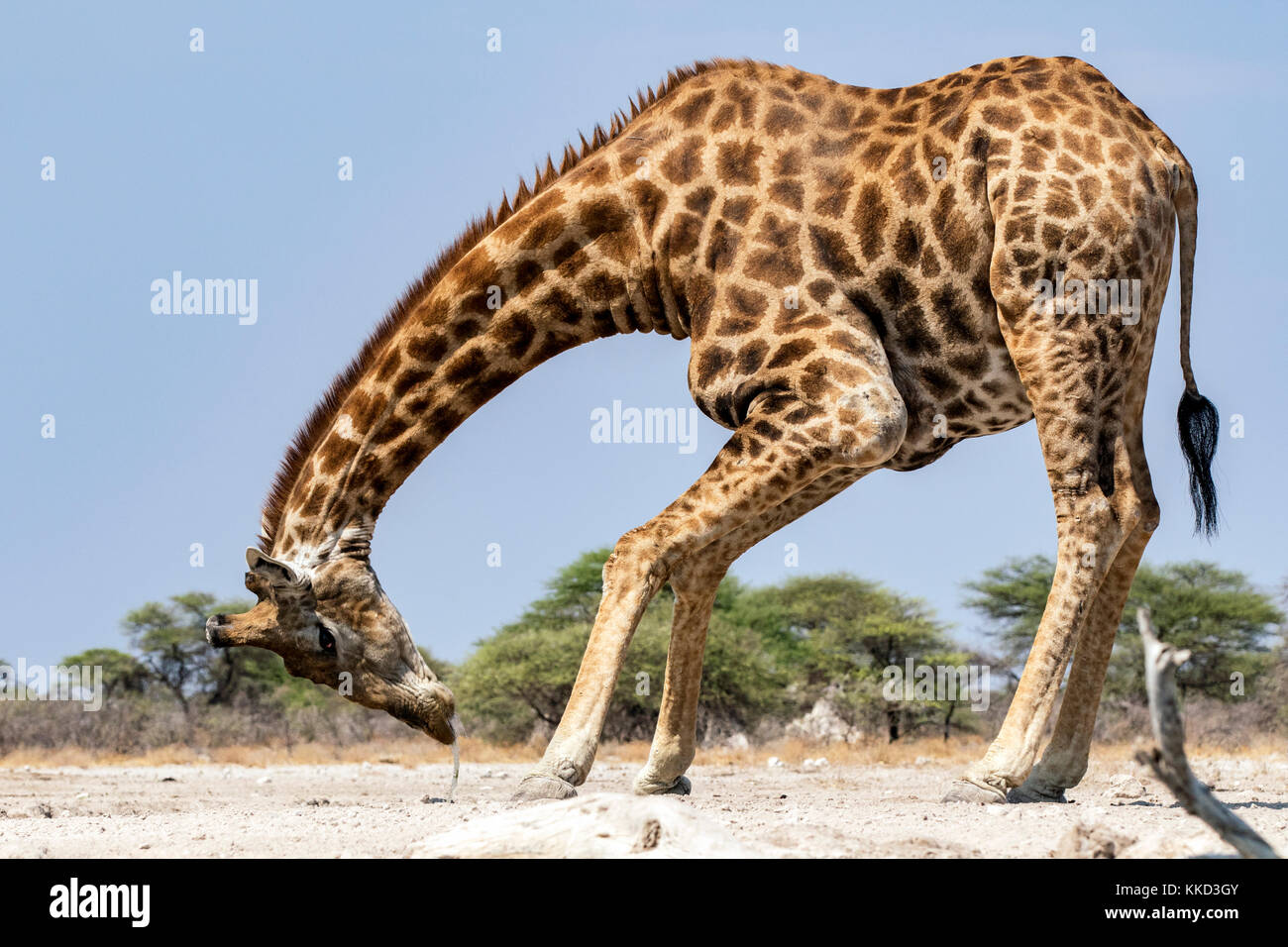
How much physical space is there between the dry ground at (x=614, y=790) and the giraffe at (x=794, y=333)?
86 cm

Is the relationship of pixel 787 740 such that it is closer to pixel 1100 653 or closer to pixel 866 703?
pixel 866 703

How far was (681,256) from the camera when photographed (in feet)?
24.0

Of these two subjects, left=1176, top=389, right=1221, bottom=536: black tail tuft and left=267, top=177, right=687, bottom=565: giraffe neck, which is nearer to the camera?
left=267, top=177, right=687, bottom=565: giraffe neck

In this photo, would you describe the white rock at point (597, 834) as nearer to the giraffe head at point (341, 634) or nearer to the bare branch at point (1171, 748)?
the bare branch at point (1171, 748)

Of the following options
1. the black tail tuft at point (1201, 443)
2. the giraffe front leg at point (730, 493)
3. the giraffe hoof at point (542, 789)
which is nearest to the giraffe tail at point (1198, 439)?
the black tail tuft at point (1201, 443)

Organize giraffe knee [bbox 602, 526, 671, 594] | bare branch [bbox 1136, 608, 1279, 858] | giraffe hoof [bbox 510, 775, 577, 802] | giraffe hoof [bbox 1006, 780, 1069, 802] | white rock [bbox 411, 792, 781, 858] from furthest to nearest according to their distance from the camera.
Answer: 1. giraffe hoof [bbox 1006, 780, 1069, 802]
2. giraffe knee [bbox 602, 526, 671, 594]
3. giraffe hoof [bbox 510, 775, 577, 802]
4. white rock [bbox 411, 792, 781, 858]
5. bare branch [bbox 1136, 608, 1279, 858]

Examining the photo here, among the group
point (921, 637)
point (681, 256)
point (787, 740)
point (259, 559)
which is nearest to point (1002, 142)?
point (681, 256)

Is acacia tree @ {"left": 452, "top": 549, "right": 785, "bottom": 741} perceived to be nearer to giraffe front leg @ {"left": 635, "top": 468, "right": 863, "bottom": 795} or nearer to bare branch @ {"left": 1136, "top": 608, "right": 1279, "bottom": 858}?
giraffe front leg @ {"left": 635, "top": 468, "right": 863, "bottom": 795}

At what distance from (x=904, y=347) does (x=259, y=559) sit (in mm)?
3673

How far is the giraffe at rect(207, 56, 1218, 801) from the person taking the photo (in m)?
6.74

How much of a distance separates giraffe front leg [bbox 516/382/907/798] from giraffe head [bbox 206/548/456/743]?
1573 mm

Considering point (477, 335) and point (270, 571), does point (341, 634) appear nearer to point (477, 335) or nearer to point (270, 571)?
point (270, 571)

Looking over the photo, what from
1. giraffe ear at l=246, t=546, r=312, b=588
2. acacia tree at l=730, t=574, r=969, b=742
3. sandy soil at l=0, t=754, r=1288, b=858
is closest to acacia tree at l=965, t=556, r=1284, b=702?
acacia tree at l=730, t=574, r=969, b=742

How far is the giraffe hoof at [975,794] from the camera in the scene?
21.5ft
